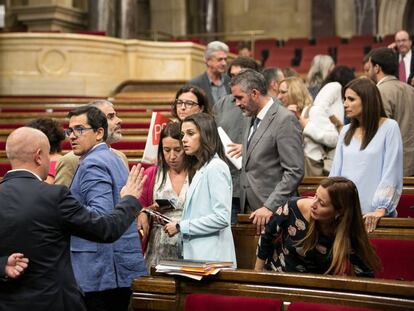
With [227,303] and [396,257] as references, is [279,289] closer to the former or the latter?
[227,303]

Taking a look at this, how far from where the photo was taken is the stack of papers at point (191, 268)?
319cm

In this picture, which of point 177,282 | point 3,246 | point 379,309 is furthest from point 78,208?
point 379,309

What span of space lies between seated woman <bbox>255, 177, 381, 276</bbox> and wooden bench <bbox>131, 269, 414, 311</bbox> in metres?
0.36

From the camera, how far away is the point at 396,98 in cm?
508

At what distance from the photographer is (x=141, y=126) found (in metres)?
8.41

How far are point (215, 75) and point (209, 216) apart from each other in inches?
93.6

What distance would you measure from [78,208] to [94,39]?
377 inches

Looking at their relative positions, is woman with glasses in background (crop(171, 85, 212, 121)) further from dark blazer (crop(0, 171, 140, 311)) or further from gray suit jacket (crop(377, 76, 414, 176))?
dark blazer (crop(0, 171, 140, 311))

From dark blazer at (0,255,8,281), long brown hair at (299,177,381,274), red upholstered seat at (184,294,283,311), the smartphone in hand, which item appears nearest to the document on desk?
the smartphone in hand

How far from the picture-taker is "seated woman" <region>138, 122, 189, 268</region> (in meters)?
3.99

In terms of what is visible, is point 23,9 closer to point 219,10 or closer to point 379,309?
point 219,10

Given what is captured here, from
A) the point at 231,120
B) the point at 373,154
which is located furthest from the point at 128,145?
the point at 373,154

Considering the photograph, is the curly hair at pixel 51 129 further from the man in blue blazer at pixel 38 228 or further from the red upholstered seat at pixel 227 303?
the red upholstered seat at pixel 227 303

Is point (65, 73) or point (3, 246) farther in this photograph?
point (65, 73)
